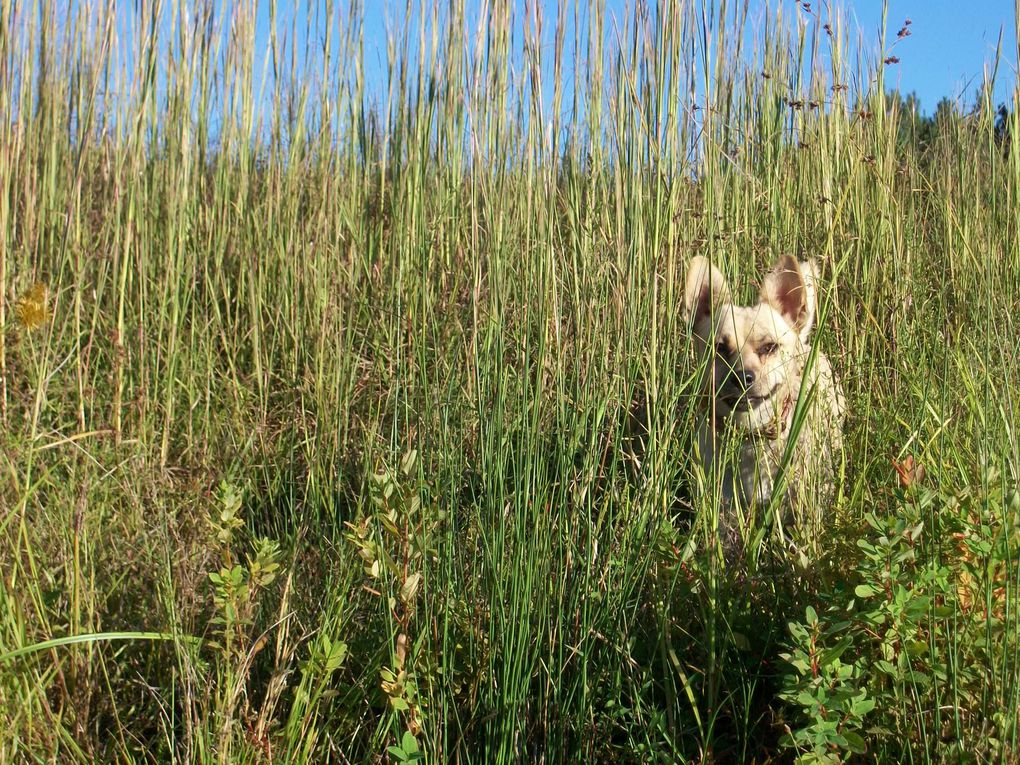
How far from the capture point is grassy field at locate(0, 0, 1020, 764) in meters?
1.31

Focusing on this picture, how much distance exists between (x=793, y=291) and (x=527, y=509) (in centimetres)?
122

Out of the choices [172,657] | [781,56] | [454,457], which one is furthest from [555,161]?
[781,56]

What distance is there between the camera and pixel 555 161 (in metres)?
1.47

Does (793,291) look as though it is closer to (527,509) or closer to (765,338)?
(765,338)

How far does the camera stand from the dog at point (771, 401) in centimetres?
161

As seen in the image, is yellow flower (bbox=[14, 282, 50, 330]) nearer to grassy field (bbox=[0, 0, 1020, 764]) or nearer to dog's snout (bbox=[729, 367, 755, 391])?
grassy field (bbox=[0, 0, 1020, 764])

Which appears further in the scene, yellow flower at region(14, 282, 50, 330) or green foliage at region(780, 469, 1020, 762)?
yellow flower at region(14, 282, 50, 330)

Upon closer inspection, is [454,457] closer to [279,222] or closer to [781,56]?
[279,222]

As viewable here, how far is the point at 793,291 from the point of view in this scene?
2.29 metres

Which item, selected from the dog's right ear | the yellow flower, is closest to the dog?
the dog's right ear

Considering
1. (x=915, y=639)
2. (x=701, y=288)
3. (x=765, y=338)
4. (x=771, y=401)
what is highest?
(x=701, y=288)

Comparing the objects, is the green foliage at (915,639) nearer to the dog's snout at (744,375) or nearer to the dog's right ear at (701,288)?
the dog's right ear at (701,288)

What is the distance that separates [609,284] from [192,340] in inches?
42.9

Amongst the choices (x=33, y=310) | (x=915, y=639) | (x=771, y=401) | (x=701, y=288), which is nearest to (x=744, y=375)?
(x=771, y=401)
